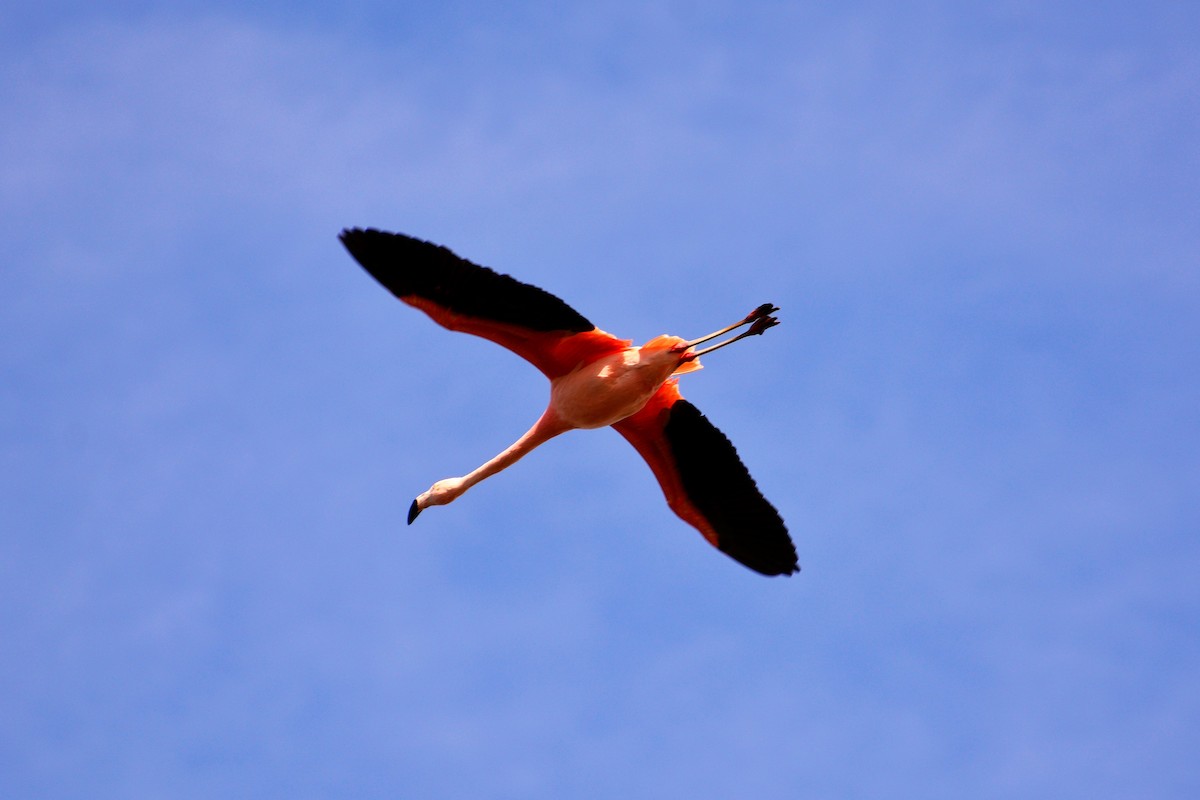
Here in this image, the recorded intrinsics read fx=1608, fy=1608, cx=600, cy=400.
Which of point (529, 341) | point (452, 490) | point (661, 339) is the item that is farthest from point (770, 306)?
point (452, 490)

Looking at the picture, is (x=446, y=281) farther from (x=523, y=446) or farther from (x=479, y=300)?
(x=523, y=446)

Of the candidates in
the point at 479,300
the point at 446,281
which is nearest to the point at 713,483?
the point at 479,300

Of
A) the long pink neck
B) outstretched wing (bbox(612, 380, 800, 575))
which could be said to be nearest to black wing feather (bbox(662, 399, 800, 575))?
outstretched wing (bbox(612, 380, 800, 575))

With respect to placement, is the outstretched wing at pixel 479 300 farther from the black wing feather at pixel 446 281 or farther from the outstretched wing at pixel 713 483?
the outstretched wing at pixel 713 483

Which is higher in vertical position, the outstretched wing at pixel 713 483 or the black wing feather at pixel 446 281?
the black wing feather at pixel 446 281

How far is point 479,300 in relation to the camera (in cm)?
1555

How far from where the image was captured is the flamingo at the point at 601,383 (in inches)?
603

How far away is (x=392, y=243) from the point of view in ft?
49.6

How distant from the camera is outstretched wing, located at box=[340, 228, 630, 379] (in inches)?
597

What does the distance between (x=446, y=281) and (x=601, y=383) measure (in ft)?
6.39

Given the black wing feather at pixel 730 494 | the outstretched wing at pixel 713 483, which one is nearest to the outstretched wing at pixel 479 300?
the outstretched wing at pixel 713 483

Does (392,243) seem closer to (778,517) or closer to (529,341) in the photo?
(529,341)

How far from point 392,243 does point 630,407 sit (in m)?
3.01

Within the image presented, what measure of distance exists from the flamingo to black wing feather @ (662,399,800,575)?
11 mm
